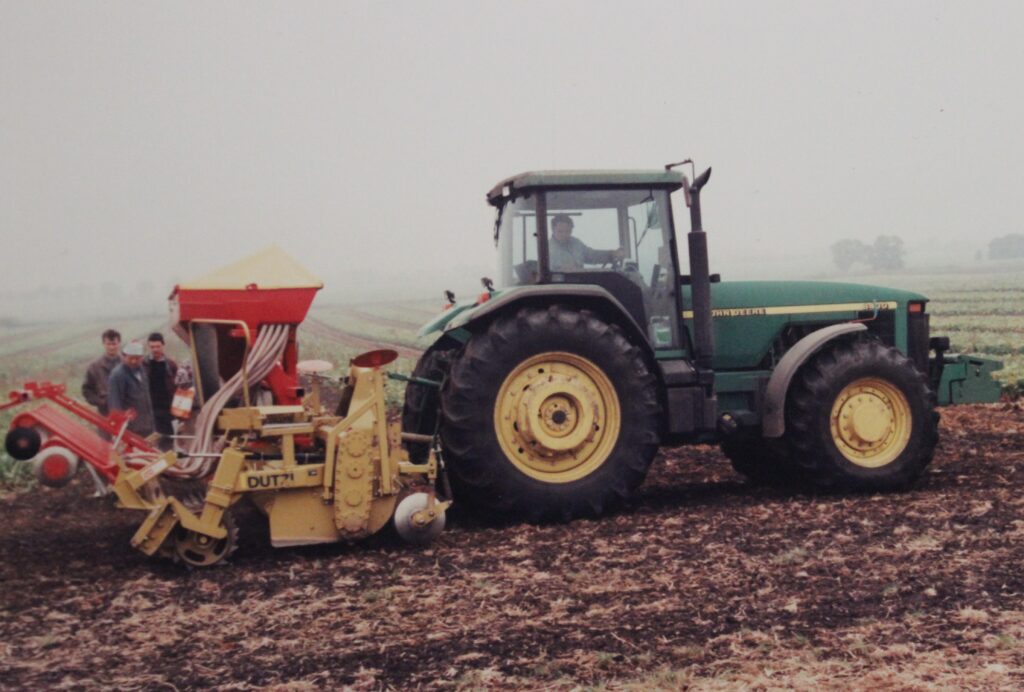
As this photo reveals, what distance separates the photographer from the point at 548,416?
6859mm

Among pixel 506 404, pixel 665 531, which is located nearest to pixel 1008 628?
pixel 665 531

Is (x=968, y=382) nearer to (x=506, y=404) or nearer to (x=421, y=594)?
(x=506, y=404)

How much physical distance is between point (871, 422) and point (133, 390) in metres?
5.88

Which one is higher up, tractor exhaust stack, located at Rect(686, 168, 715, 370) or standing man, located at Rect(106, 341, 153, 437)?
tractor exhaust stack, located at Rect(686, 168, 715, 370)

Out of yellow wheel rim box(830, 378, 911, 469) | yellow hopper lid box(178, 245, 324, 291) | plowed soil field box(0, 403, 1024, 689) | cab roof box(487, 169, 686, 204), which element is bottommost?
plowed soil field box(0, 403, 1024, 689)

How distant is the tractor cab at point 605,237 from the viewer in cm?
720

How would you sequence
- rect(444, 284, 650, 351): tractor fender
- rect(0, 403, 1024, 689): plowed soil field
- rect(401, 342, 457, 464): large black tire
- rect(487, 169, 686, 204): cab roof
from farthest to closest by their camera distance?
rect(401, 342, 457, 464): large black tire → rect(487, 169, 686, 204): cab roof → rect(444, 284, 650, 351): tractor fender → rect(0, 403, 1024, 689): plowed soil field

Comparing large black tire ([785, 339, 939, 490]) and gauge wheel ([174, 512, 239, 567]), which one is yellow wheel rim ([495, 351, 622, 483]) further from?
gauge wheel ([174, 512, 239, 567])

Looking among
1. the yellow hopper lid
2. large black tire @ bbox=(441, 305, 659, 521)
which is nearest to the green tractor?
large black tire @ bbox=(441, 305, 659, 521)

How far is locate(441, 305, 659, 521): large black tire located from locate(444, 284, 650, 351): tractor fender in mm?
86

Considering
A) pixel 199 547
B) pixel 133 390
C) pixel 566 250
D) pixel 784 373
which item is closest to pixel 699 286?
pixel 784 373

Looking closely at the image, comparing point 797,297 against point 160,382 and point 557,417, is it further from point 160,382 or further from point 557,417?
point 160,382

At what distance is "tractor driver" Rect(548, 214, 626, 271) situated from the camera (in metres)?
7.20

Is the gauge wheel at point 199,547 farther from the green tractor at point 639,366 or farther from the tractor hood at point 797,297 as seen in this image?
the tractor hood at point 797,297
